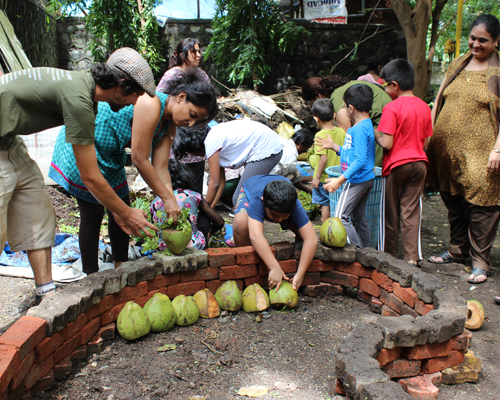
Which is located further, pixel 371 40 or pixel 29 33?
pixel 371 40

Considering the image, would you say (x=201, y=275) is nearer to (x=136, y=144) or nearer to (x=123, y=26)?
(x=136, y=144)

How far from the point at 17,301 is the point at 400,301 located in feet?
9.61

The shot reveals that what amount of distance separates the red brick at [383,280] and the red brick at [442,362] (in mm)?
765

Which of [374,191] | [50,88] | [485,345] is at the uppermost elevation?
[50,88]

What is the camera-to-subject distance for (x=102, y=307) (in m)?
2.68

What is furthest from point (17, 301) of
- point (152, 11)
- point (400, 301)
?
point (152, 11)

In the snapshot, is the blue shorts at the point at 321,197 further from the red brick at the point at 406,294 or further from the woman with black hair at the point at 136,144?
the woman with black hair at the point at 136,144

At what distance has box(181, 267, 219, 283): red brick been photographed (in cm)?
319

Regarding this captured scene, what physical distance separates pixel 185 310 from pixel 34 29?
25.3 ft

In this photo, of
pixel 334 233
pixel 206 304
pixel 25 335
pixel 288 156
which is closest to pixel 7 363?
pixel 25 335

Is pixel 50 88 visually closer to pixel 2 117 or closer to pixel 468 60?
pixel 2 117

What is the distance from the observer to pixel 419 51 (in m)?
6.88

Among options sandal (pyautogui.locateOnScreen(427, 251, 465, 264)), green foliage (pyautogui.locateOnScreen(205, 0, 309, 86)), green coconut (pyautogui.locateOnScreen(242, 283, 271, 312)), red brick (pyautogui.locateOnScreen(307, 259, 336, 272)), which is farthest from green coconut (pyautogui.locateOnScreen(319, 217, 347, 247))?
green foliage (pyautogui.locateOnScreen(205, 0, 309, 86))

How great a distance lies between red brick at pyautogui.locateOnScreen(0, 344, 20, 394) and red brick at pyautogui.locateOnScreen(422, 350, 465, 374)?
7.04 ft
